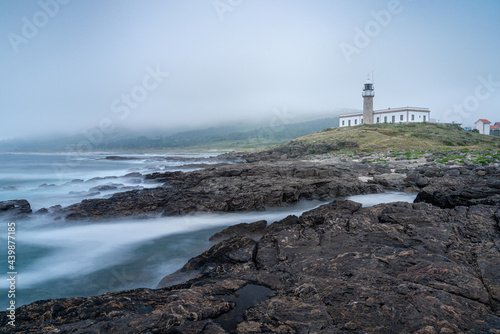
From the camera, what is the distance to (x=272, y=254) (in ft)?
20.7

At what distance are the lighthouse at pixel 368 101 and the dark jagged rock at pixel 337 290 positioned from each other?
71.1m

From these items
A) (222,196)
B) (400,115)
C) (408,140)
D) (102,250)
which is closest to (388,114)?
(400,115)

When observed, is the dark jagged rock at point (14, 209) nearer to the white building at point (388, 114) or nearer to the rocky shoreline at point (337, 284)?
the rocky shoreline at point (337, 284)

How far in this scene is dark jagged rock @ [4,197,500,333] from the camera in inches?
150

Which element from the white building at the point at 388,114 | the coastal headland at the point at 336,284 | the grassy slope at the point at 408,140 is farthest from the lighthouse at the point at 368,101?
the coastal headland at the point at 336,284

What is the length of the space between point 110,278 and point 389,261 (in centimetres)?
747

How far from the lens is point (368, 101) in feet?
237

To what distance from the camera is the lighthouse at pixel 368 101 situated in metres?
70.9

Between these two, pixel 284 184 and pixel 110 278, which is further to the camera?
pixel 284 184

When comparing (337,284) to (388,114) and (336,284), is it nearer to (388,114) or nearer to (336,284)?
(336,284)

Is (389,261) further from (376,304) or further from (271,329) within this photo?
(271,329)

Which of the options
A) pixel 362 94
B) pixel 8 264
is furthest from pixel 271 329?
pixel 362 94

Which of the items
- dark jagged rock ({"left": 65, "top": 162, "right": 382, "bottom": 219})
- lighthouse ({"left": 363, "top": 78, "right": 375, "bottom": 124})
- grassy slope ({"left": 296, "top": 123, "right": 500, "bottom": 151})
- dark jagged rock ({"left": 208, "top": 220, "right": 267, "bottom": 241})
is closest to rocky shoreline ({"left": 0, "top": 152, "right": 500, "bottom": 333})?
dark jagged rock ({"left": 208, "top": 220, "right": 267, "bottom": 241})

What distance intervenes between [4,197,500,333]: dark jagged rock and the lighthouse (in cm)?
7105
